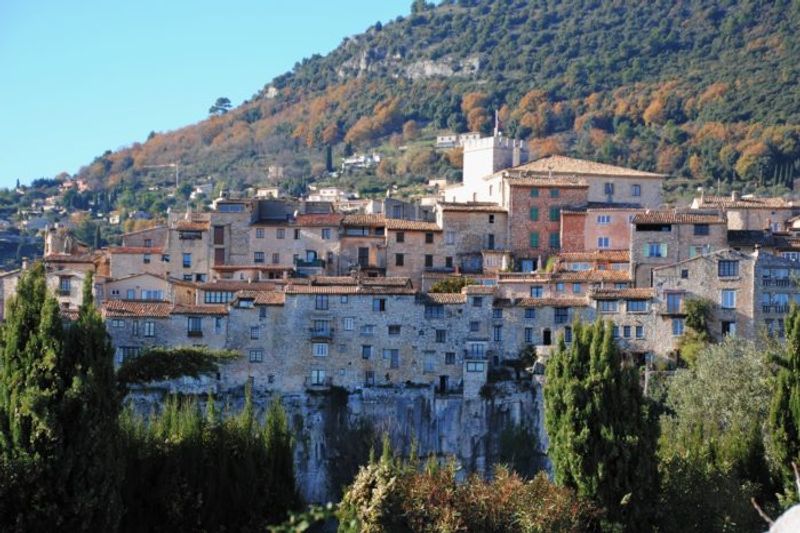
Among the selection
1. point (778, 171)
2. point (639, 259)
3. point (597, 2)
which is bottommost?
point (639, 259)

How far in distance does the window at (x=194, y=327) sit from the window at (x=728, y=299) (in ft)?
66.0

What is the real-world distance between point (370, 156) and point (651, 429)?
10694 cm

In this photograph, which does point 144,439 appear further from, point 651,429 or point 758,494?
point 758,494

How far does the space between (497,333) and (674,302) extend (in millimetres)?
6943

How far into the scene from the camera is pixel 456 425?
5981cm

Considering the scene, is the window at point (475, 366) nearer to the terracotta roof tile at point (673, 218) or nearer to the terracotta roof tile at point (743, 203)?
Result: the terracotta roof tile at point (673, 218)

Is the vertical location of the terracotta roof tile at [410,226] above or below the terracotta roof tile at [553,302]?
above

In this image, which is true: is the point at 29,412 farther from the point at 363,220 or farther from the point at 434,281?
the point at 363,220

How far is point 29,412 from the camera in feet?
101

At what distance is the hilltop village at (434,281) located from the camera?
199ft

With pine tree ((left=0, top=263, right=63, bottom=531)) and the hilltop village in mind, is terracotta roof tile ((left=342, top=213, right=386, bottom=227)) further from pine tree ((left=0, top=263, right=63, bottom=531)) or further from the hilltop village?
pine tree ((left=0, top=263, right=63, bottom=531))

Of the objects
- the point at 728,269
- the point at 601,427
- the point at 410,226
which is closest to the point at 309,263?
the point at 410,226

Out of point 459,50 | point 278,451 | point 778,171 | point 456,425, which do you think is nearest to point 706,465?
point 278,451

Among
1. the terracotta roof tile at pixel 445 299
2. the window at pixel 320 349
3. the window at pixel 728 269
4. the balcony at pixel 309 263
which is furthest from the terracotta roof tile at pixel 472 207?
the window at pixel 728 269
